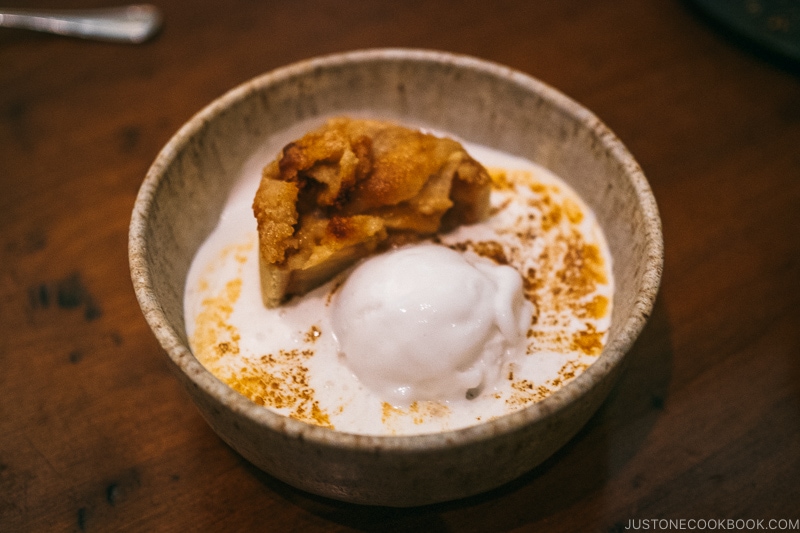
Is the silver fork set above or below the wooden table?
above

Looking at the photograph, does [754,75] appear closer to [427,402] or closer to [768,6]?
[768,6]

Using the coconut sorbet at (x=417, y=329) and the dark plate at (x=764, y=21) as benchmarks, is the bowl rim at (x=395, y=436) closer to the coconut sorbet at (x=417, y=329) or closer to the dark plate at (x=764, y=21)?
the coconut sorbet at (x=417, y=329)

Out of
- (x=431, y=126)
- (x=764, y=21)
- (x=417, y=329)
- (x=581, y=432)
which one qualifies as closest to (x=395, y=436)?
(x=417, y=329)

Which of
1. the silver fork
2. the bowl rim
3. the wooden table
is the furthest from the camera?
the silver fork

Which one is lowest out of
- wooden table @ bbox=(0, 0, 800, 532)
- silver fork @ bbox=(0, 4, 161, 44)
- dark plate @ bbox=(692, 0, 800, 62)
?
wooden table @ bbox=(0, 0, 800, 532)

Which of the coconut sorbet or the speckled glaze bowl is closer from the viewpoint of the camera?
the speckled glaze bowl

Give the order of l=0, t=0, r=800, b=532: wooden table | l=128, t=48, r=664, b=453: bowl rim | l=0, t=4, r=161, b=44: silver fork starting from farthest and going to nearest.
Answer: l=0, t=4, r=161, b=44: silver fork
l=0, t=0, r=800, b=532: wooden table
l=128, t=48, r=664, b=453: bowl rim

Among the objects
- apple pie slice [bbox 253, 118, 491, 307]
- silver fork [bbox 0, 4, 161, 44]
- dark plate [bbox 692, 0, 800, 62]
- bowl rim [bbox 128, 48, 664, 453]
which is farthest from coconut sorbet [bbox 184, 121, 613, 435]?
silver fork [bbox 0, 4, 161, 44]

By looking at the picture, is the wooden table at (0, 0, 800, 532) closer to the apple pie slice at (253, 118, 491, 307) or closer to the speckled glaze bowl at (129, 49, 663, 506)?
the speckled glaze bowl at (129, 49, 663, 506)
